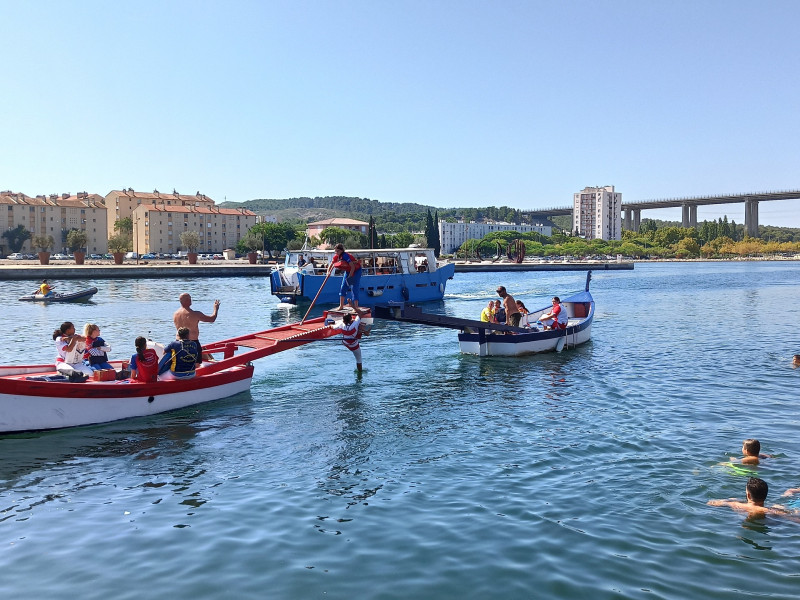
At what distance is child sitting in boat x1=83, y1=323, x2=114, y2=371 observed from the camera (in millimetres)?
15383

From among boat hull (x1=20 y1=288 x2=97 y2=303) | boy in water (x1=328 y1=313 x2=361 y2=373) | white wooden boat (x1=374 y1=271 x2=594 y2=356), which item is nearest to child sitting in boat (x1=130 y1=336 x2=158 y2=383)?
boy in water (x1=328 y1=313 x2=361 y2=373)

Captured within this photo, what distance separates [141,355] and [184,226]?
557 ft

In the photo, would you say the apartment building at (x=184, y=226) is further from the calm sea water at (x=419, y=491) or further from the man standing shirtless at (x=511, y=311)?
the calm sea water at (x=419, y=491)

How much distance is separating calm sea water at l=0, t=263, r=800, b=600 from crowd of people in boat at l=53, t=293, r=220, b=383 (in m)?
1.11

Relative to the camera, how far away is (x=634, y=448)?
12977mm

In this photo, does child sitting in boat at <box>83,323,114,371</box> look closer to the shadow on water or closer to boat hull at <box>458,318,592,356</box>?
the shadow on water

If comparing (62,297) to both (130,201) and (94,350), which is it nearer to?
(94,350)

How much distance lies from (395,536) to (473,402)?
8.87m

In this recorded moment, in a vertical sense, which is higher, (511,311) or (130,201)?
(130,201)

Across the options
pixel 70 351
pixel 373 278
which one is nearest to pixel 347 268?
pixel 70 351

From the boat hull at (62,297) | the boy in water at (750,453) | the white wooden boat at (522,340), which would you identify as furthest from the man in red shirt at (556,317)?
the boat hull at (62,297)

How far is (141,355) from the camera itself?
1485 cm

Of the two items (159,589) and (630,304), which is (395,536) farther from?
(630,304)

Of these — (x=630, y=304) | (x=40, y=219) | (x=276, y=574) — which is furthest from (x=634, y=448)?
(x=40, y=219)
